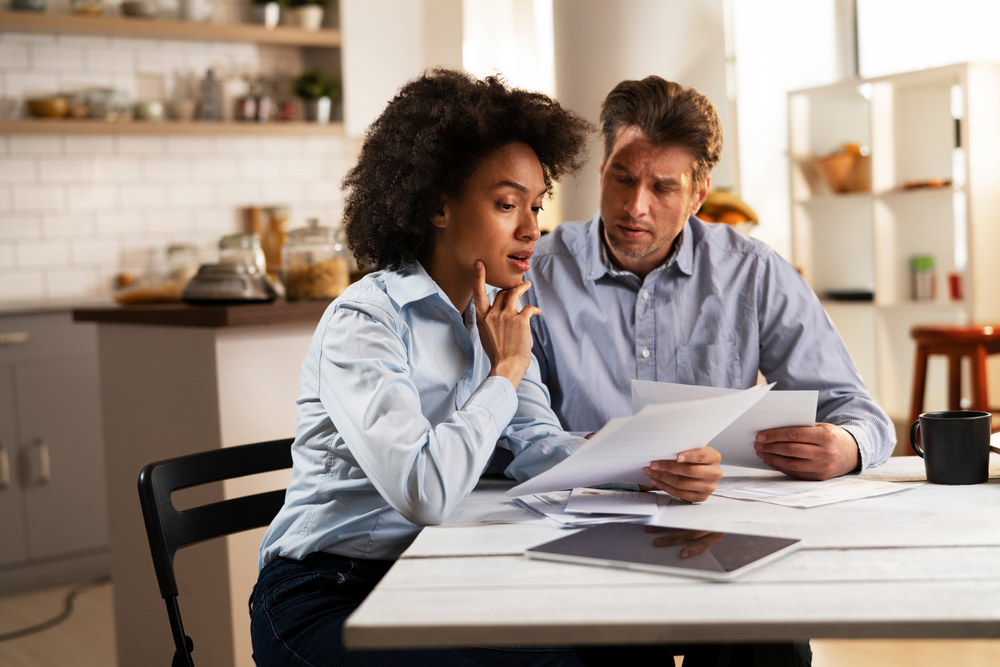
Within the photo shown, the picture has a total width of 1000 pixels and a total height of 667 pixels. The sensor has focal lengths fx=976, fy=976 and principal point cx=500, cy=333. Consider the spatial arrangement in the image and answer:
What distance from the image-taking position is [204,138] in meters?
5.36

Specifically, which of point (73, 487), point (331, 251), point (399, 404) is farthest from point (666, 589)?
point (73, 487)

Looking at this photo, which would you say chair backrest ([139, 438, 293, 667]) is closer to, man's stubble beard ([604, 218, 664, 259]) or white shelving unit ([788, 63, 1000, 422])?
man's stubble beard ([604, 218, 664, 259])

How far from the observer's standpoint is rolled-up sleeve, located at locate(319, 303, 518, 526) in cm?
127

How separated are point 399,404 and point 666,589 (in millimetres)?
492

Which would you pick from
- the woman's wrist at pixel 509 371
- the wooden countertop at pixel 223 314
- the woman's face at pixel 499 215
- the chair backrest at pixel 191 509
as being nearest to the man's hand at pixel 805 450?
the woman's wrist at pixel 509 371

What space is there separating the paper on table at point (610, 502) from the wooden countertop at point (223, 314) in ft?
4.15

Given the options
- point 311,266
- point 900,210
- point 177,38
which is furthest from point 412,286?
point 900,210

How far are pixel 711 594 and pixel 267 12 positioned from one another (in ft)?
16.6

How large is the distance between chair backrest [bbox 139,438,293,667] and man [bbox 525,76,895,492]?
24.3 inches

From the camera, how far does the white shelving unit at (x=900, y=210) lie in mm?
4828

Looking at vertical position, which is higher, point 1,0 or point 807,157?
point 1,0

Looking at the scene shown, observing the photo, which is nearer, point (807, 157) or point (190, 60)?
point (190, 60)

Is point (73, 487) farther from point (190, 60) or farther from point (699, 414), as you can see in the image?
point (699, 414)

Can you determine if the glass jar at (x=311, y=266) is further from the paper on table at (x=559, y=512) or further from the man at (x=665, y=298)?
the paper on table at (x=559, y=512)
